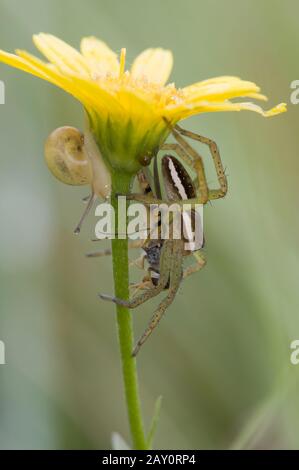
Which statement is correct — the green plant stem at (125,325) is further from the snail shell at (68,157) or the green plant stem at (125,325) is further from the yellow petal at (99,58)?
the yellow petal at (99,58)

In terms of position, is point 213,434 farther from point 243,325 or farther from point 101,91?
point 101,91

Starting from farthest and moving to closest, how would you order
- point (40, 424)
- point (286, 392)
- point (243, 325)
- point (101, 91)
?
1. point (243, 325)
2. point (40, 424)
3. point (286, 392)
4. point (101, 91)

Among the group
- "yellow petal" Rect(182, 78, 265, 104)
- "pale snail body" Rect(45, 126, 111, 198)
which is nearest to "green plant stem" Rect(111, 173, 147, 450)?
"pale snail body" Rect(45, 126, 111, 198)

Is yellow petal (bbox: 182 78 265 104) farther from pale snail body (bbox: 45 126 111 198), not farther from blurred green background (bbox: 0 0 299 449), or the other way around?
blurred green background (bbox: 0 0 299 449)

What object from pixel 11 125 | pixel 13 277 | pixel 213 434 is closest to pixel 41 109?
pixel 11 125

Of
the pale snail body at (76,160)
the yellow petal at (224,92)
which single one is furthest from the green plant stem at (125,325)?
the yellow petal at (224,92)

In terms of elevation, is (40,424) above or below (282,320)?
below

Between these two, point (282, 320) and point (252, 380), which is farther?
point (252, 380)
